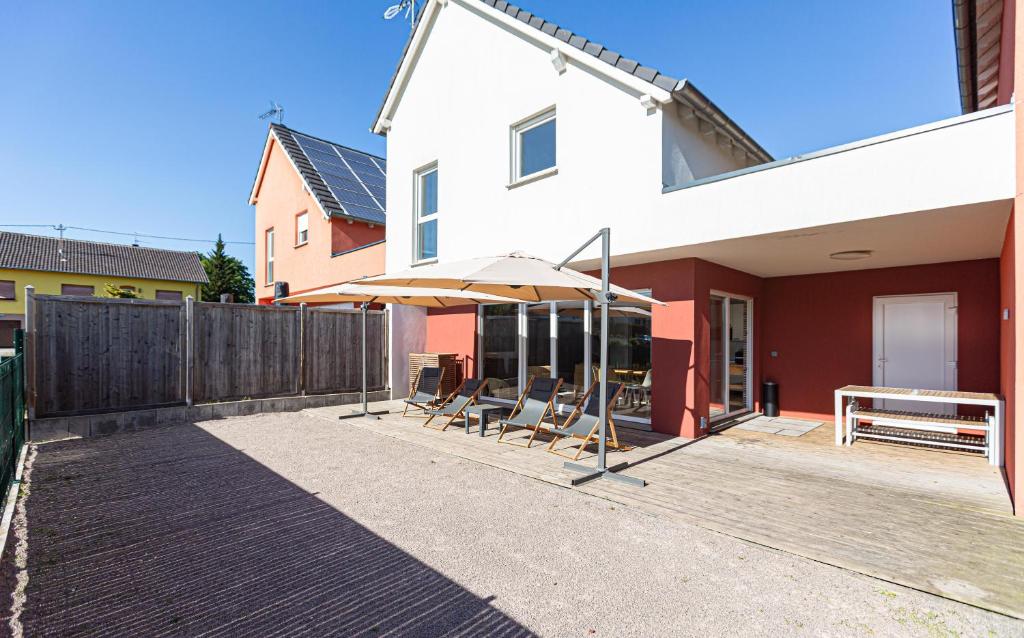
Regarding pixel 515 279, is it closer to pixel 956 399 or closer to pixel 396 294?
pixel 396 294

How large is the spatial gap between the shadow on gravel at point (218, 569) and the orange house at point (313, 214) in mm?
8620

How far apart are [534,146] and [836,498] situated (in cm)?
727

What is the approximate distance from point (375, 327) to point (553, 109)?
20.6ft

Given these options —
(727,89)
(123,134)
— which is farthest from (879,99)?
(123,134)

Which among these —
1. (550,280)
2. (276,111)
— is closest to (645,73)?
(550,280)

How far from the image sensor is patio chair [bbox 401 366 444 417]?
9.02 meters

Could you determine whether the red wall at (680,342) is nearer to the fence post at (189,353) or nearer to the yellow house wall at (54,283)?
the fence post at (189,353)

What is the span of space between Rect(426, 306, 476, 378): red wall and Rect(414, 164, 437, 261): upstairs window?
1.42 meters

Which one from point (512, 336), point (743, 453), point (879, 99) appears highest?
point (879, 99)

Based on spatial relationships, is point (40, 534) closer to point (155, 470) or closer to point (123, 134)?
point (155, 470)

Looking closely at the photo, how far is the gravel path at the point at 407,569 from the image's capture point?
276 cm

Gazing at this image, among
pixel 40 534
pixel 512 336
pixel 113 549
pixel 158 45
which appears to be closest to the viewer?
pixel 113 549

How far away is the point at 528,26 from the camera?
8805mm

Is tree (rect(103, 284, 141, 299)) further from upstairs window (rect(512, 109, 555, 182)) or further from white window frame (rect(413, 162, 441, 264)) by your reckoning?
upstairs window (rect(512, 109, 555, 182))
